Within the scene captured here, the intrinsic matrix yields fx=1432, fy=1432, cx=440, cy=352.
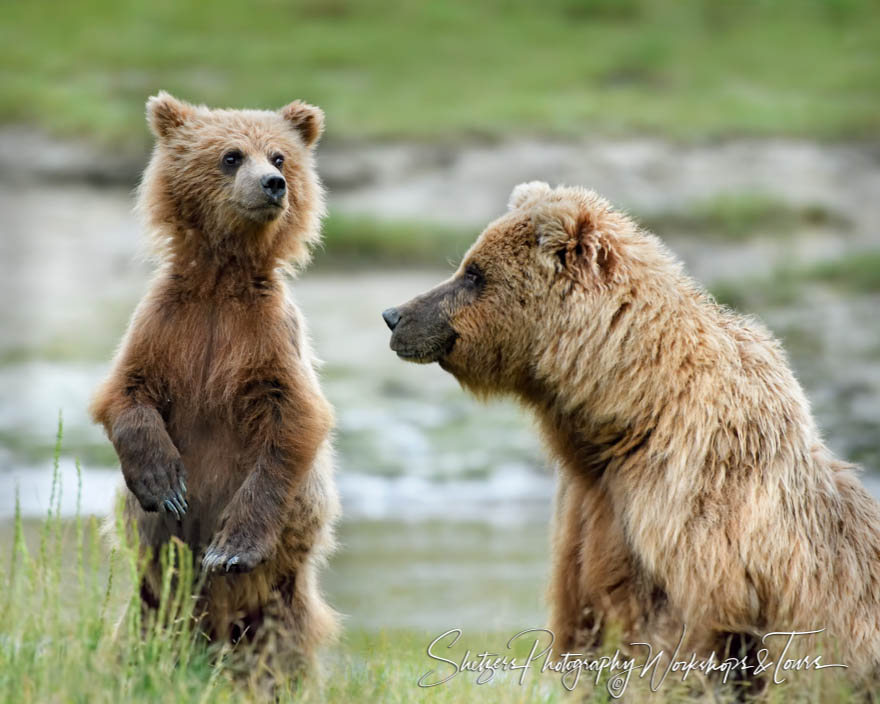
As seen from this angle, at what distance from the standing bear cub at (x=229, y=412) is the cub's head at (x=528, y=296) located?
1.85 ft

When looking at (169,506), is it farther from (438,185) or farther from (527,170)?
(527,170)

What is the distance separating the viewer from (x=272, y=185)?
5.90 m

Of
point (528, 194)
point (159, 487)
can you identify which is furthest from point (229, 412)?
point (528, 194)

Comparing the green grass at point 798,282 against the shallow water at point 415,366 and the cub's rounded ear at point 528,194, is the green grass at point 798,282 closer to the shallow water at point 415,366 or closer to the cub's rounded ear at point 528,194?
the shallow water at point 415,366

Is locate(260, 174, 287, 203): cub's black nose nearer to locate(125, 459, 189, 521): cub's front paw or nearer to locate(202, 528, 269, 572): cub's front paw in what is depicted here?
locate(125, 459, 189, 521): cub's front paw

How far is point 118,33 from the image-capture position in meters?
20.5

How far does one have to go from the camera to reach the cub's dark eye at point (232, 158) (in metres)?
6.12

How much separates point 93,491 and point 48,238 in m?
4.62

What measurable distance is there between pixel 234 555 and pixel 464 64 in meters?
15.6

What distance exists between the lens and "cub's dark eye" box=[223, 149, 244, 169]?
6117 millimetres

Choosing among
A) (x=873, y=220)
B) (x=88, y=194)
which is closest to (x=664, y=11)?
(x=873, y=220)

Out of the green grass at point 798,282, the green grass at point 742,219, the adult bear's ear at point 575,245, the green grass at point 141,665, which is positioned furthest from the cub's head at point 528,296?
the green grass at point 742,219

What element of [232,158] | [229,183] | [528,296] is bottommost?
[528,296]

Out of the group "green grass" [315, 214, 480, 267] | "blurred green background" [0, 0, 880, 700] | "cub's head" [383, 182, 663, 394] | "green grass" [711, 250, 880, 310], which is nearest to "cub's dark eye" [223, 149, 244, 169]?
"cub's head" [383, 182, 663, 394]
